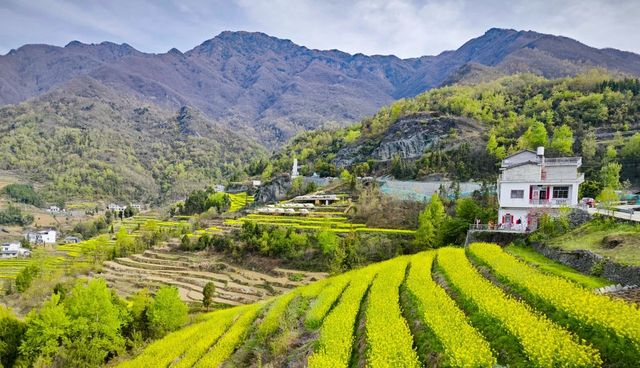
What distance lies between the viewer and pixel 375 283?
25.0 m

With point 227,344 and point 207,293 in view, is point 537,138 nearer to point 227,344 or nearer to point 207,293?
point 207,293

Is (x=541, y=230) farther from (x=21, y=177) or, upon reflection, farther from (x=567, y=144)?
(x=21, y=177)

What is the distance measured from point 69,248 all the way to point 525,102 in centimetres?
10396

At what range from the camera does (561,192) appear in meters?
34.4

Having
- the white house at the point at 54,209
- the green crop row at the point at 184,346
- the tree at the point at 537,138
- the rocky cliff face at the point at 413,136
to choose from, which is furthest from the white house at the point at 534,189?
the white house at the point at 54,209

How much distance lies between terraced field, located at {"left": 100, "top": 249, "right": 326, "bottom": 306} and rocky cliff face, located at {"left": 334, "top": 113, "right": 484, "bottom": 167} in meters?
56.1

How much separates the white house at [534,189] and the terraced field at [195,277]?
20159mm

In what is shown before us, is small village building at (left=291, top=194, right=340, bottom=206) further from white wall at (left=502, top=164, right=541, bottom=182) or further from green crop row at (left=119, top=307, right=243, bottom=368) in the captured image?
green crop row at (left=119, top=307, right=243, bottom=368)

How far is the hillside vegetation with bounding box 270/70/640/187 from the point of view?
227ft

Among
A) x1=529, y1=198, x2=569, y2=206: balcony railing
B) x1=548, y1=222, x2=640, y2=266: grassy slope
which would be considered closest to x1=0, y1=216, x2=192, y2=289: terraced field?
x1=529, y1=198, x2=569, y2=206: balcony railing

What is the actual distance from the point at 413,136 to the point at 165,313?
81.2m

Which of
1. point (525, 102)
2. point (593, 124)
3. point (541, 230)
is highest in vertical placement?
point (525, 102)

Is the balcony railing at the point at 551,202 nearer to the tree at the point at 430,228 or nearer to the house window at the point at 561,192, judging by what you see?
the house window at the point at 561,192

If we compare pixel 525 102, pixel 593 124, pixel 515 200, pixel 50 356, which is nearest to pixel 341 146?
pixel 525 102
